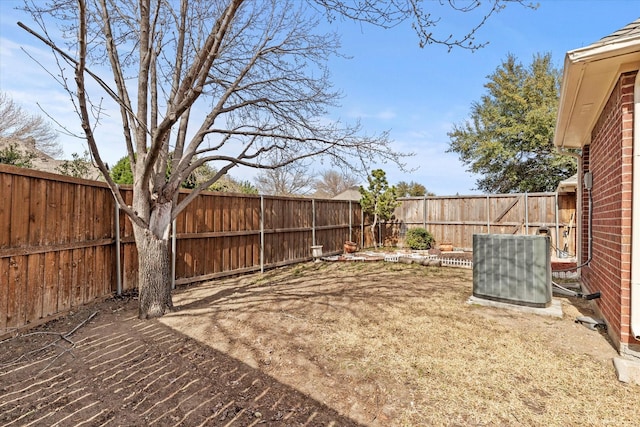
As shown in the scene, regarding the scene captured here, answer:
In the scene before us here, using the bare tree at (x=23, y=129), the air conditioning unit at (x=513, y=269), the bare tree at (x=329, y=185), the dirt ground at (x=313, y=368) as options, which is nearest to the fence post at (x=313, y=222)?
the dirt ground at (x=313, y=368)

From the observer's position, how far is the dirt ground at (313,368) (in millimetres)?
2279

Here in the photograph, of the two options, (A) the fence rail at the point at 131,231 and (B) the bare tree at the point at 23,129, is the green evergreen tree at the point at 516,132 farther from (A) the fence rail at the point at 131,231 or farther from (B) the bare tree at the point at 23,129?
(B) the bare tree at the point at 23,129

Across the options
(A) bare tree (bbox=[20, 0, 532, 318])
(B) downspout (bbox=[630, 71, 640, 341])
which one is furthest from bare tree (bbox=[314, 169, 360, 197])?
(B) downspout (bbox=[630, 71, 640, 341])

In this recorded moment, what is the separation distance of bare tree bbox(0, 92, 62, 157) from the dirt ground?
1350 cm

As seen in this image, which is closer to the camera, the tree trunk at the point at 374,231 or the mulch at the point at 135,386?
the mulch at the point at 135,386

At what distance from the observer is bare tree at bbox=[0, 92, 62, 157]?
Result: 534 inches

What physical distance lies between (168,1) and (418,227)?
10.1 metres

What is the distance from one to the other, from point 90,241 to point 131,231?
30.3 inches

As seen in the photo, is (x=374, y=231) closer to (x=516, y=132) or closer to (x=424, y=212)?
(x=424, y=212)

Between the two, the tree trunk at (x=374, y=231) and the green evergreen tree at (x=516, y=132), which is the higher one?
the green evergreen tree at (x=516, y=132)

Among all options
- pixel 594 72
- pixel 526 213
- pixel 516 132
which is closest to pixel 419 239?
pixel 526 213

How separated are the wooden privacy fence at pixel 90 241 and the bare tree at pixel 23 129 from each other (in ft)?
36.5

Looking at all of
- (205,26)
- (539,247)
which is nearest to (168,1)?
(205,26)

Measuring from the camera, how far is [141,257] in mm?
4316
